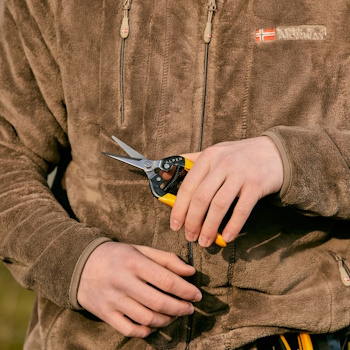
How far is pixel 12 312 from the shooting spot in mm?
3359

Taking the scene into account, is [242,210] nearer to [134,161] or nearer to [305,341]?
[134,161]

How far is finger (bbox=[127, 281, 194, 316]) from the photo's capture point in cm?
115

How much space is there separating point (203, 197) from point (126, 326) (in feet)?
1.14

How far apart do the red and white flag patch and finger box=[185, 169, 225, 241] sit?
40cm

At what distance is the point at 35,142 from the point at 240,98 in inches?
23.9

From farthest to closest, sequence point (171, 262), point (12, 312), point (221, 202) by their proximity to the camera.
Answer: point (12, 312), point (171, 262), point (221, 202)

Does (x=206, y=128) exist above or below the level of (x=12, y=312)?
above

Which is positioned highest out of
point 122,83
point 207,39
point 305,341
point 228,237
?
point 207,39

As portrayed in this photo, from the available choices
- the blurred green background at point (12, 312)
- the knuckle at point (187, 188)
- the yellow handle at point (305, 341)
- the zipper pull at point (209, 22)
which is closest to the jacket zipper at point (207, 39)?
the zipper pull at point (209, 22)

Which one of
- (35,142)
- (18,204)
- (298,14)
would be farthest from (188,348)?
(298,14)

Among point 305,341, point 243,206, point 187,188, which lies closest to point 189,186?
point 187,188

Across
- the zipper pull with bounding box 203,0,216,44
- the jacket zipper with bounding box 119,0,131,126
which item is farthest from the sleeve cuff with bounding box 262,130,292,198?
the jacket zipper with bounding box 119,0,131,126

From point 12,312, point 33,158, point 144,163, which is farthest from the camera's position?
point 12,312

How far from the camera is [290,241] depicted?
1.34 m
